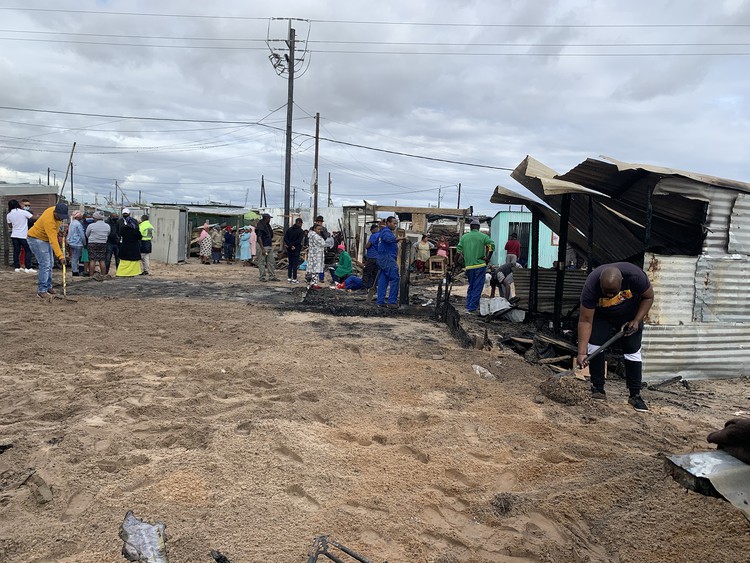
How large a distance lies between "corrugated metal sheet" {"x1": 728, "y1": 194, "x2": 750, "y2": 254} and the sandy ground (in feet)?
5.27

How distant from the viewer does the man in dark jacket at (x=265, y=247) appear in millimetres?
14484

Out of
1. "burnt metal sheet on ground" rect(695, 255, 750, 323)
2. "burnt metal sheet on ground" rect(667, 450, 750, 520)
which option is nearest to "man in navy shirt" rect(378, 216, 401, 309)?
"burnt metal sheet on ground" rect(695, 255, 750, 323)

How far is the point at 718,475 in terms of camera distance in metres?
1.95

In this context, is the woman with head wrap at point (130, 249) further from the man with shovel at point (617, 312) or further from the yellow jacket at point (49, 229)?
the man with shovel at point (617, 312)

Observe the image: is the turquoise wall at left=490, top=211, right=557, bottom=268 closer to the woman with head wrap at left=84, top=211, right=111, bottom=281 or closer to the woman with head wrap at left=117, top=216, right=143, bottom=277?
the woman with head wrap at left=117, top=216, right=143, bottom=277

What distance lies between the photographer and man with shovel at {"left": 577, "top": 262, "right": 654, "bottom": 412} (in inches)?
199

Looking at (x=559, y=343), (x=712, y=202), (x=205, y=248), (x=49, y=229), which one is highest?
(x=712, y=202)

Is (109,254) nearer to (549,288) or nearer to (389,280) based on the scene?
(389,280)

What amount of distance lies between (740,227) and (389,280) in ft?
19.8

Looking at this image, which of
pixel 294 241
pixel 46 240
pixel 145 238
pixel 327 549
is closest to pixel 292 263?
pixel 294 241

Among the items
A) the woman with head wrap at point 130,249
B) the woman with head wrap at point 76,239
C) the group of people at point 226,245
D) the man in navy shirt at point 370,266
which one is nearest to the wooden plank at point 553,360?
the man in navy shirt at point 370,266

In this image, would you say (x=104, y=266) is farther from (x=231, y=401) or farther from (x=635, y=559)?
(x=635, y=559)

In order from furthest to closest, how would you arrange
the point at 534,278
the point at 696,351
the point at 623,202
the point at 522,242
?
the point at 522,242
the point at 534,278
the point at 623,202
the point at 696,351

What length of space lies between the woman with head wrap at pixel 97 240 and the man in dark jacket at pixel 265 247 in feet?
12.3
